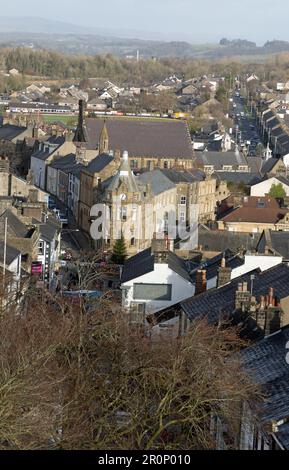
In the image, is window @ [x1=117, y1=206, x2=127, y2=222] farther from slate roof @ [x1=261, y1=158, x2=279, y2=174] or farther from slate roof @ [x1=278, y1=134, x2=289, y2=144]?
slate roof @ [x1=278, y1=134, x2=289, y2=144]

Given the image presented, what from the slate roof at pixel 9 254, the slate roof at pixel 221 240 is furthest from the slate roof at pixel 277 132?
the slate roof at pixel 9 254

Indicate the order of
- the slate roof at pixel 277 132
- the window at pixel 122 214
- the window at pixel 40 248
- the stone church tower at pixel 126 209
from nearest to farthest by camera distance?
the window at pixel 40 248 < the stone church tower at pixel 126 209 < the window at pixel 122 214 < the slate roof at pixel 277 132

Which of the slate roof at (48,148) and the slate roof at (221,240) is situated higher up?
the slate roof at (221,240)

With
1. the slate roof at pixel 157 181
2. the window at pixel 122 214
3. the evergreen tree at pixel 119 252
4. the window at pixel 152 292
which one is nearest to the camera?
the window at pixel 152 292

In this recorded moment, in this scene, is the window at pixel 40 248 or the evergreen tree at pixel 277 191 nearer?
the window at pixel 40 248

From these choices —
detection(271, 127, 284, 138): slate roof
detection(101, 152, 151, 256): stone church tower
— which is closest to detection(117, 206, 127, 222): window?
detection(101, 152, 151, 256): stone church tower

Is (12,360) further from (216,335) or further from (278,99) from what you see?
(278,99)

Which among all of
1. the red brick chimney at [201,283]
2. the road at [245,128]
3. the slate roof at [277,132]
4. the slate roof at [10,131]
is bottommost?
the road at [245,128]

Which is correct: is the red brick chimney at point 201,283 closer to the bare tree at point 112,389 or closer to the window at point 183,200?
the bare tree at point 112,389
